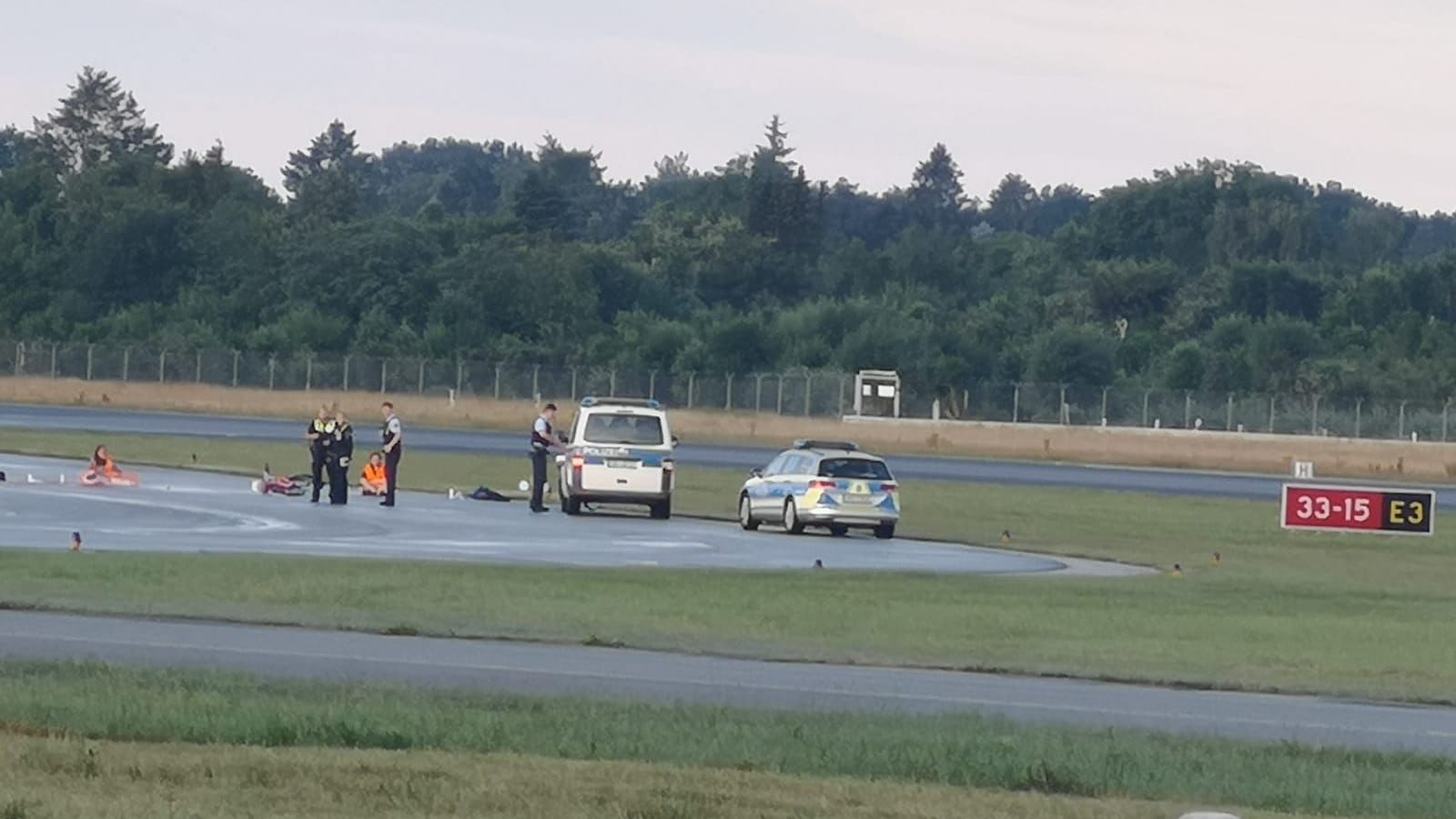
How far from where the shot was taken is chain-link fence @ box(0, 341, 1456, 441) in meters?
88.6

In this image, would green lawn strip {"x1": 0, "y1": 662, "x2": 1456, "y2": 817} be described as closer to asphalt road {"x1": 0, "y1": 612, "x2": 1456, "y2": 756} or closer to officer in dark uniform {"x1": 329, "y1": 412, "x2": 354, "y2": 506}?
asphalt road {"x1": 0, "y1": 612, "x2": 1456, "y2": 756}

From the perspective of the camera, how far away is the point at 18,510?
3878cm

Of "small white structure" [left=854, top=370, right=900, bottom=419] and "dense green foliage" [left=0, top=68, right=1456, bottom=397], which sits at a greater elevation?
"dense green foliage" [left=0, top=68, right=1456, bottom=397]

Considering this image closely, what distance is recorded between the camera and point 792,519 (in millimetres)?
42250

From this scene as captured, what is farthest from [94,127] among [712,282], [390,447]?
[390,447]

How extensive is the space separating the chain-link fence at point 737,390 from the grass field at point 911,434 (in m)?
1.13

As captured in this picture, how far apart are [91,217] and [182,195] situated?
51.1 ft

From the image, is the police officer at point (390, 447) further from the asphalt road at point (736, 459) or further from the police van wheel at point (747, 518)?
the asphalt road at point (736, 459)

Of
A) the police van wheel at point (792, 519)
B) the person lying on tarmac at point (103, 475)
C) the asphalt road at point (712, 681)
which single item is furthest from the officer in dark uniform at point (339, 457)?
the asphalt road at point (712, 681)

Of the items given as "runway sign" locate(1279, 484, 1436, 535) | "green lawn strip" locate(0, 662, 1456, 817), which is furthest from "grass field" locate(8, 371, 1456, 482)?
"green lawn strip" locate(0, 662, 1456, 817)

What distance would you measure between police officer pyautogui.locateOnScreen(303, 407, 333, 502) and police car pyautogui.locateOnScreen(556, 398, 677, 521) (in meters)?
4.05

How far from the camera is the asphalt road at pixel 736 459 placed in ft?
211

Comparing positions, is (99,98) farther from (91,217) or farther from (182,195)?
(91,217)

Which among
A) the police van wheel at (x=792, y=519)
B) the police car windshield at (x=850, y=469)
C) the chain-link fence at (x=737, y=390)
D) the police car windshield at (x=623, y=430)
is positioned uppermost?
the chain-link fence at (x=737, y=390)
